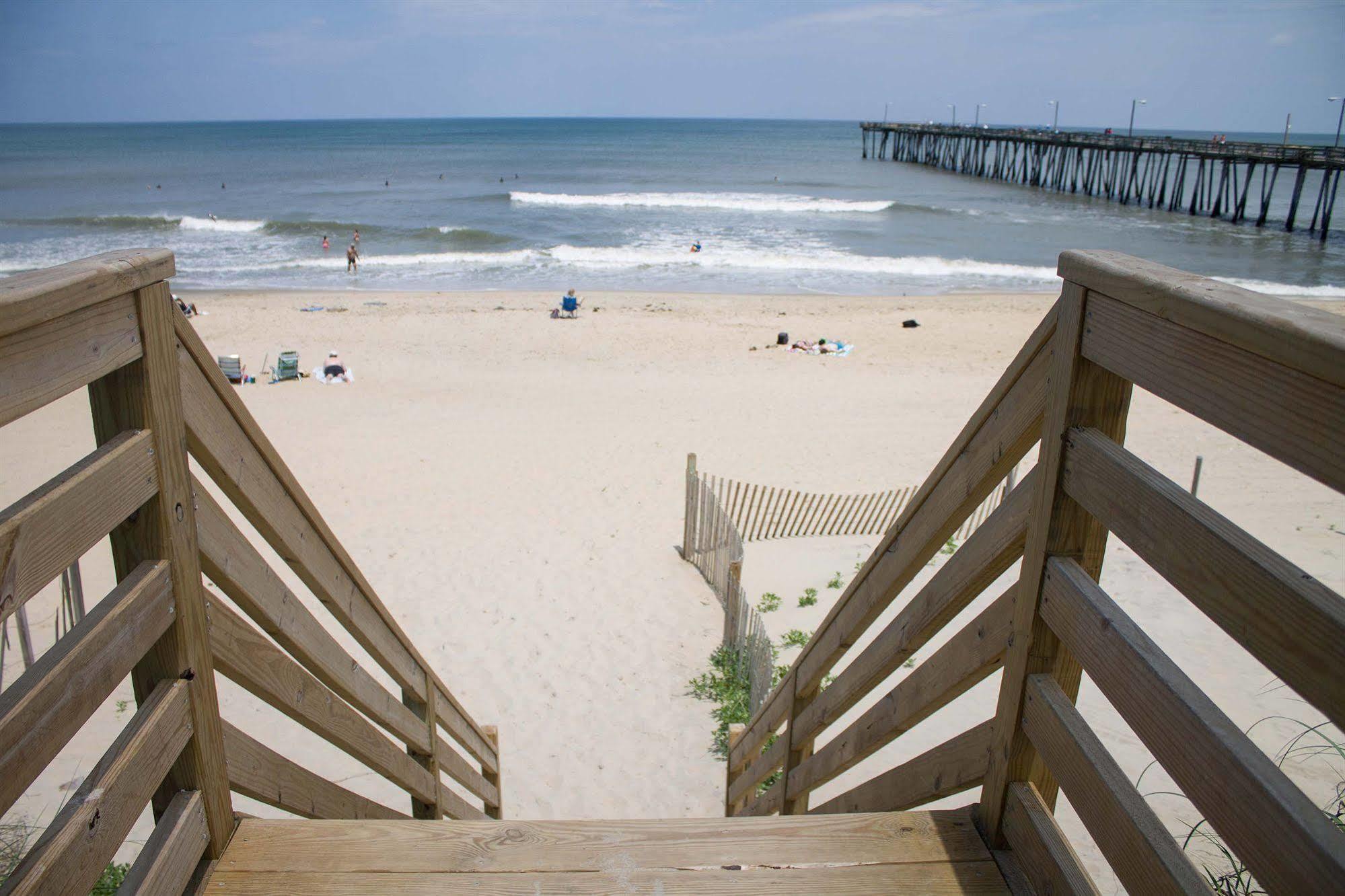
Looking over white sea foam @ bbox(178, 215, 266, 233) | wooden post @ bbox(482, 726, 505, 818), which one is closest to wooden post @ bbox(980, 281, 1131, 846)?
wooden post @ bbox(482, 726, 505, 818)

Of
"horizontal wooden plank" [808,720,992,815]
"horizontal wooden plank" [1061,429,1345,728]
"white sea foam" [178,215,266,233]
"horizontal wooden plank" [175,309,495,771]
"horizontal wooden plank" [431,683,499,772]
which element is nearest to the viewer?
"horizontal wooden plank" [1061,429,1345,728]

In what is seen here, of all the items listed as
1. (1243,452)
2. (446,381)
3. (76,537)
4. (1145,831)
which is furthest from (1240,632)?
(446,381)

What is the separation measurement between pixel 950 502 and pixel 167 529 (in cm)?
158

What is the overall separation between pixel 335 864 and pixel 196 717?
543mm

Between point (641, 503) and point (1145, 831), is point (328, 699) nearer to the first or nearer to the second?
point (1145, 831)

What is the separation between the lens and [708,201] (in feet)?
172

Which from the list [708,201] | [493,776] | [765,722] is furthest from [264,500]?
[708,201]

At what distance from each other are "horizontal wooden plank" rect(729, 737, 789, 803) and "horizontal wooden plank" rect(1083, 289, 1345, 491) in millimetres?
2363

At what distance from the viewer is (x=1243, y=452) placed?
11.6m

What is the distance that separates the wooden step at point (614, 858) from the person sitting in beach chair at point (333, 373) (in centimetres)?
1494

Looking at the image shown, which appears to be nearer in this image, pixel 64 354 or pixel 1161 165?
pixel 64 354

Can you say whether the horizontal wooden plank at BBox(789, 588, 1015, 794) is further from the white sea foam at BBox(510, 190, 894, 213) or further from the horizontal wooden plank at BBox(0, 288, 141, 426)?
the white sea foam at BBox(510, 190, 894, 213)

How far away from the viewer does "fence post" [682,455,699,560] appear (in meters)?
8.95

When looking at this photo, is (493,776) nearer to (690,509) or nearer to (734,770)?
(734,770)
